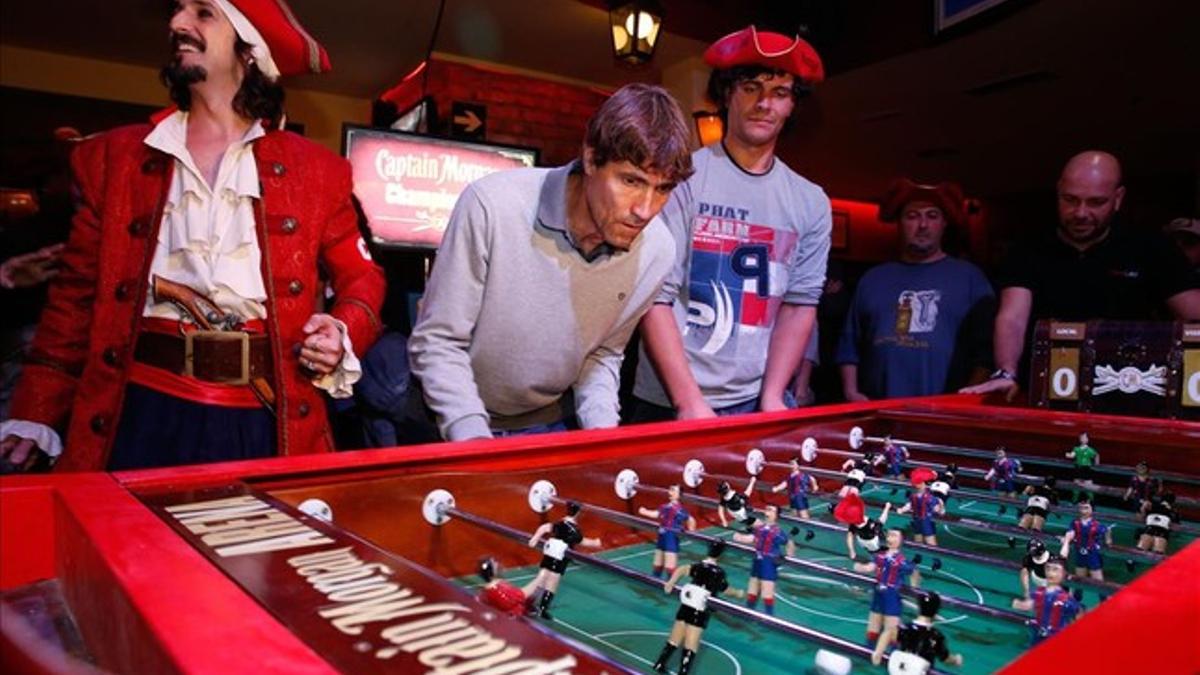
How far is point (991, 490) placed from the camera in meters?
1.56

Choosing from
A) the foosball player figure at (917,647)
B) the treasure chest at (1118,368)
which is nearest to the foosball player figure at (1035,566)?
the foosball player figure at (917,647)

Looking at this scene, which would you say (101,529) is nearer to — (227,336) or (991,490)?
(227,336)

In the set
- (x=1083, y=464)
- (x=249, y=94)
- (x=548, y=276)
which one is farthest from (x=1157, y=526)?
(x=249, y=94)

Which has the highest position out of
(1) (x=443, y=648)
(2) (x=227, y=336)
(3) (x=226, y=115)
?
(3) (x=226, y=115)

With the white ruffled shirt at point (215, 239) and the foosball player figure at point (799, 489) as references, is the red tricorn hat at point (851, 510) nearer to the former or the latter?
the foosball player figure at point (799, 489)

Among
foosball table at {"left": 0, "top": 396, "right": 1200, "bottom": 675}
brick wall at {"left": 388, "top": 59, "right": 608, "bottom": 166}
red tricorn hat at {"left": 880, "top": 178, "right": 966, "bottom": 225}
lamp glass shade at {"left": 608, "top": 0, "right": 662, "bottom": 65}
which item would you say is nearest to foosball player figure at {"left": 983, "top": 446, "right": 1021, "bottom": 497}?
foosball table at {"left": 0, "top": 396, "right": 1200, "bottom": 675}

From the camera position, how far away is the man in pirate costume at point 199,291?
62.5 inches

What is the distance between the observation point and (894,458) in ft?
5.27

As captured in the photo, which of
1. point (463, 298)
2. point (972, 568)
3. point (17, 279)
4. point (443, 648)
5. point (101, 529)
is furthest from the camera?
point (17, 279)

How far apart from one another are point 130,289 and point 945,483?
1.52m

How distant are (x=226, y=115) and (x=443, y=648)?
5.21 ft

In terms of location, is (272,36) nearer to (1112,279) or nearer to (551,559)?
(551,559)

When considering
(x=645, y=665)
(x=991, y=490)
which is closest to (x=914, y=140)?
(x=991, y=490)

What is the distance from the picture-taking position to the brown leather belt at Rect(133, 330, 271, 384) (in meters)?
1.57
